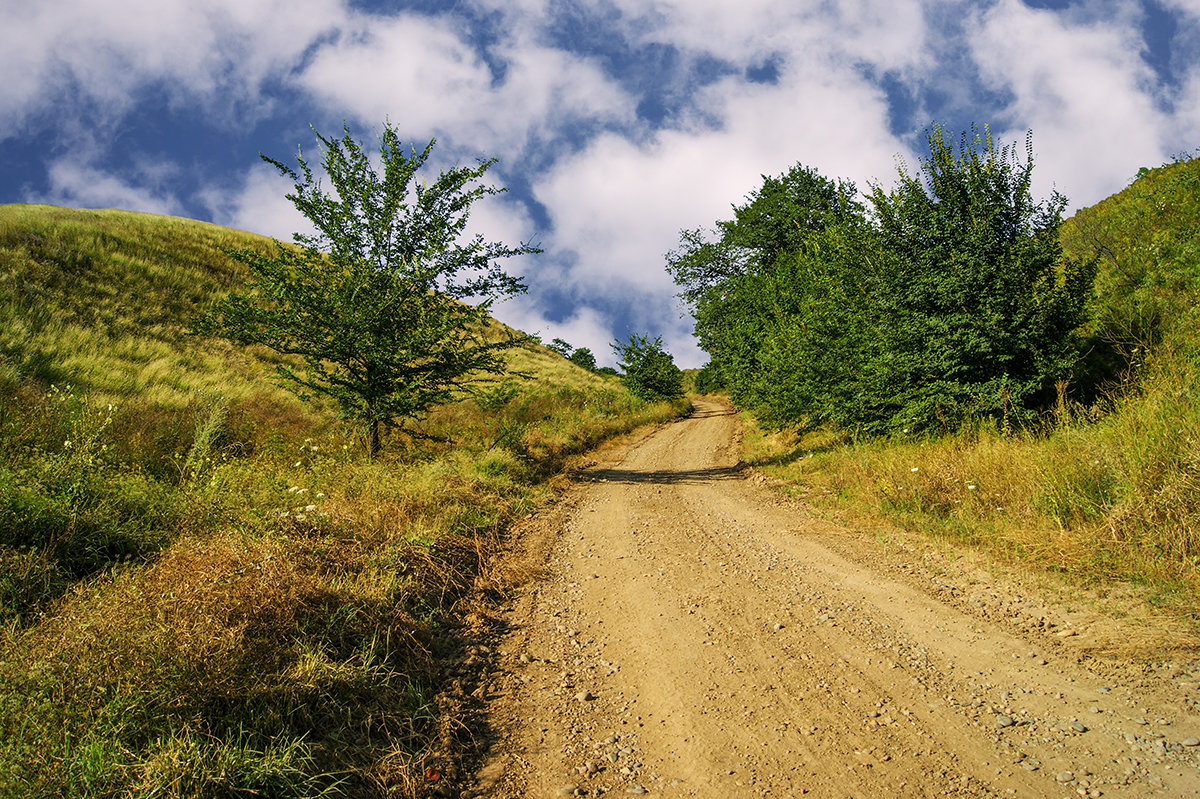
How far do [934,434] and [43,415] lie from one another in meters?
13.8

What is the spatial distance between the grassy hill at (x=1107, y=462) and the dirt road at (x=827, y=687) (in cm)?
76

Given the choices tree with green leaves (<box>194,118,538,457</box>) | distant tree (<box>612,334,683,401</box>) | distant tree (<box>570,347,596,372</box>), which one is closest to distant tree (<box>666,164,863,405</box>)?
distant tree (<box>612,334,683,401</box>)

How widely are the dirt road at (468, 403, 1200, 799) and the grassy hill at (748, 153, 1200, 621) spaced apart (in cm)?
76

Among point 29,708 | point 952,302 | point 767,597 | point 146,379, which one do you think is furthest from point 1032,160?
point 146,379

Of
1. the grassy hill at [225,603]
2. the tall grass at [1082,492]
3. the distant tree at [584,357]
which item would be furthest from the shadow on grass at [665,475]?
the distant tree at [584,357]

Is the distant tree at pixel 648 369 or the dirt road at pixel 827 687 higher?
the distant tree at pixel 648 369

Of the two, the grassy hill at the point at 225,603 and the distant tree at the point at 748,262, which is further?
the distant tree at the point at 748,262

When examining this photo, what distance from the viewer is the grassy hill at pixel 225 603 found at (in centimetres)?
269

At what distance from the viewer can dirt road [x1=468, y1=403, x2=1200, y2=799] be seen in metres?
2.88

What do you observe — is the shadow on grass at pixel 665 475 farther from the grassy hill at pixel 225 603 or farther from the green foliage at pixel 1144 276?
the green foliage at pixel 1144 276

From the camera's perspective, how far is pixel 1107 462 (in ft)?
18.2

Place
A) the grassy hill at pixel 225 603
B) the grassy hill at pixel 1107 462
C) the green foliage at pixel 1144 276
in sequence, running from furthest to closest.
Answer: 1. the green foliage at pixel 1144 276
2. the grassy hill at pixel 1107 462
3. the grassy hill at pixel 225 603

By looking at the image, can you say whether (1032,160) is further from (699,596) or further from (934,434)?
(699,596)

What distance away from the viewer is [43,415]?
681 cm
